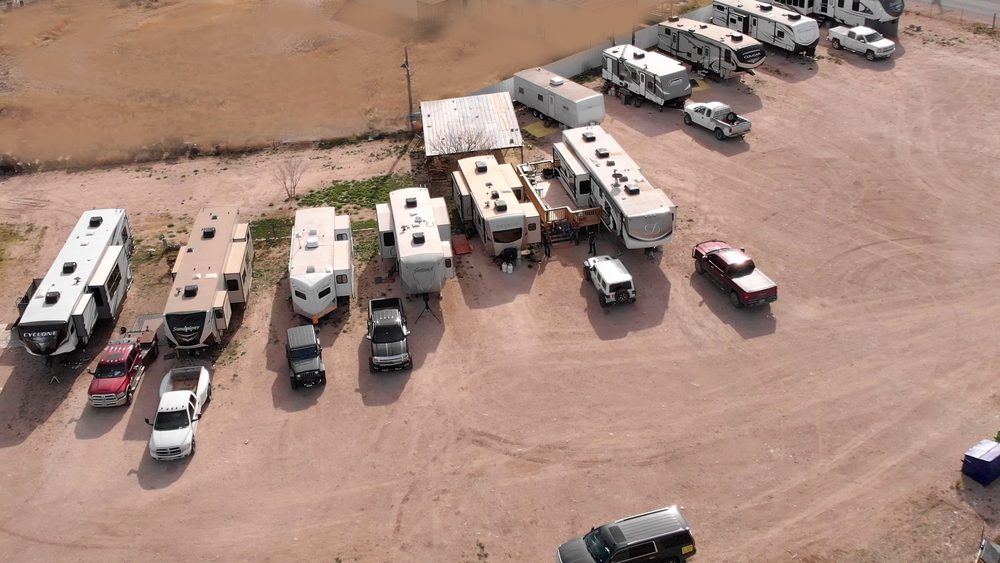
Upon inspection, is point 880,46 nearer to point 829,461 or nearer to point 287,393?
point 829,461

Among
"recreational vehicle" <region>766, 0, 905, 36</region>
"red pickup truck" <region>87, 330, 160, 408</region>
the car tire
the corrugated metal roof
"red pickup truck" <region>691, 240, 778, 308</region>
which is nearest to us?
"red pickup truck" <region>87, 330, 160, 408</region>

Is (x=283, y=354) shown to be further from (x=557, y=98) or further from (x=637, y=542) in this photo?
(x=557, y=98)

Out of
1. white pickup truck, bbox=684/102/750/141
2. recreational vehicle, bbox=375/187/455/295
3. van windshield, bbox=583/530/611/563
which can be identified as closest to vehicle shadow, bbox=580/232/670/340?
recreational vehicle, bbox=375/187/455/295

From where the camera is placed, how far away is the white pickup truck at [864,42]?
2153 inches

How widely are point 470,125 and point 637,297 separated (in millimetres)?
15306

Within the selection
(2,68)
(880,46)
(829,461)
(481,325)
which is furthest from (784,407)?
(2,68)

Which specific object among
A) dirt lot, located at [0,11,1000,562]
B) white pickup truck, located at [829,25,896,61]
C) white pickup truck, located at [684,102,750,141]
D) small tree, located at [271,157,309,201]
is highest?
white pickup truck, located at [829,25,896,61]

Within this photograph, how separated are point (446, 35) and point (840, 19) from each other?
28957mm

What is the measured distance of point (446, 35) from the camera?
63625 millimetres

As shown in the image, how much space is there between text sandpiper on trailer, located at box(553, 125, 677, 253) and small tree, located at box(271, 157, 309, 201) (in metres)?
15.2

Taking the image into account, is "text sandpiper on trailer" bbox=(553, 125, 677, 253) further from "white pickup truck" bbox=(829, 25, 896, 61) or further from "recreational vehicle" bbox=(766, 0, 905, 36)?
"recreational vehicle" bbox=(766, 0, 905, 36)

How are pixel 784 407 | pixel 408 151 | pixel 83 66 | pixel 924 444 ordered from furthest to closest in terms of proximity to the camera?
pixel 83 66 → pixel 408 151 → pixel 784 407 → pixel 924 444

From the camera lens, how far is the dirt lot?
986 inches

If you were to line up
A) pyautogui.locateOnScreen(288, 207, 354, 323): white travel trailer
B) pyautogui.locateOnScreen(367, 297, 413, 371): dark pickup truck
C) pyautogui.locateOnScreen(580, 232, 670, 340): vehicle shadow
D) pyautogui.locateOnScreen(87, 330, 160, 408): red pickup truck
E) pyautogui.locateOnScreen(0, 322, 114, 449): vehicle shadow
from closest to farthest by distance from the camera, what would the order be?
pyautogui.locateOnScreen(0, 322, 114, 449): vehicle shadow
pyautogui.locateOnScreen(87, 330, 160, 408): red pickup truck
pyautogui.locateOnScreen(367, 297, 413, 371): dark pickup truck
pyautogui.locateOnScreen(288, 207, 354, 323): white travel trailer
pyautogui.locateOnScreen(580, 232, 670, 340): vehicle shadow
